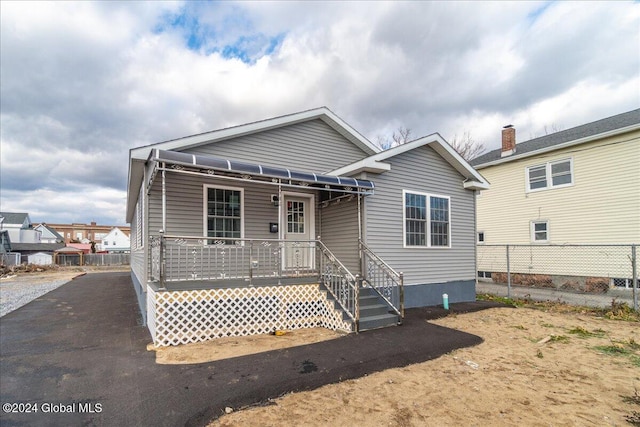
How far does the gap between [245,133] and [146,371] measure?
5.89 meters

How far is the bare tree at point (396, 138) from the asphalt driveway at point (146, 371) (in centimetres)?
2283

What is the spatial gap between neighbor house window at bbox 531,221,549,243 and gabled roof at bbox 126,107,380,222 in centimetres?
958

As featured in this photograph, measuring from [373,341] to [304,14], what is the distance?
9456mm

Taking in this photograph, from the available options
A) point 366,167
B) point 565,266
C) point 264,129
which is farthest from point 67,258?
point 565,266

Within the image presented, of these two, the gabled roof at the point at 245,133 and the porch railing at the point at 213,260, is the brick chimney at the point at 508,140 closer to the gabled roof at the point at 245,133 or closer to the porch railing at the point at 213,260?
the gabled roof at the point at 245,133

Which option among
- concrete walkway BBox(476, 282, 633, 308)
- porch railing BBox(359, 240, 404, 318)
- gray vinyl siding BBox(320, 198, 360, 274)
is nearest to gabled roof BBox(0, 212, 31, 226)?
gray vinyl siding BBox(320, 198, 360, 274)

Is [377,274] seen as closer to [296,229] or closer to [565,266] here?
[296,229]

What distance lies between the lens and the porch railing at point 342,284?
21.6 feet

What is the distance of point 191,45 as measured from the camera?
42.1 feet

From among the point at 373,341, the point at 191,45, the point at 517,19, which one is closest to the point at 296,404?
the point at 373,341

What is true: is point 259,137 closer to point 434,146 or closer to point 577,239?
point 434,146

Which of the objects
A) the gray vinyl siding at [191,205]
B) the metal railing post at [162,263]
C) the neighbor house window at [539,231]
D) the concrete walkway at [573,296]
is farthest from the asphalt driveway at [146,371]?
the neighbor house window at [539,231]

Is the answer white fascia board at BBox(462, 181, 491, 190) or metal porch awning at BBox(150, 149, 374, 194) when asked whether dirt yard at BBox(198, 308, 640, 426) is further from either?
white fascia board at BBox(462, 181, 491, 190)

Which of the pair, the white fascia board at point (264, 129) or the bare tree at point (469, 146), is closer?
the white fascia board at point (264, 129)
